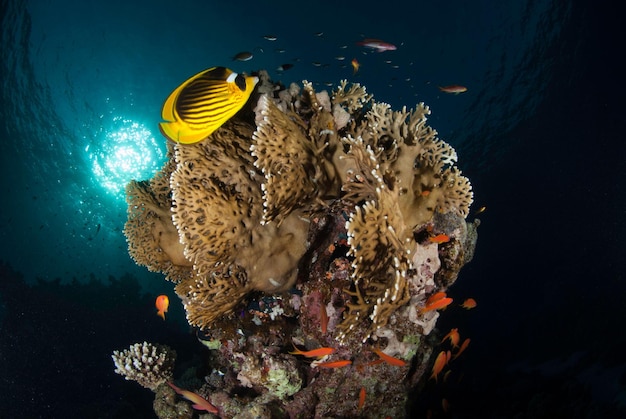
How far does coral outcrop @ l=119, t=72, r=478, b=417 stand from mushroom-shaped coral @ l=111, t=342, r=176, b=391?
6.18 feet

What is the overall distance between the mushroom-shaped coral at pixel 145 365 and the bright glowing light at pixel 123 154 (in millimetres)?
25770

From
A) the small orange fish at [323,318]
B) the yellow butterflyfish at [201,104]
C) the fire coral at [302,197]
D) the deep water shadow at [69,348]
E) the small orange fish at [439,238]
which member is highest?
the yellow butterflyfish at [201,104]

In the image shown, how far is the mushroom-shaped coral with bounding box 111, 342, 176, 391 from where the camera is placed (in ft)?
19.9

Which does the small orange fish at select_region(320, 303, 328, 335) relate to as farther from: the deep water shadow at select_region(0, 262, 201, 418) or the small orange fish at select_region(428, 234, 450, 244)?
the deep water shadow at select_region(0, 262, 201, 418)

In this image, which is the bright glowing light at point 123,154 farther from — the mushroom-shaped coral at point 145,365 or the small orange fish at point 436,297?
the small orange fish at point 436,297

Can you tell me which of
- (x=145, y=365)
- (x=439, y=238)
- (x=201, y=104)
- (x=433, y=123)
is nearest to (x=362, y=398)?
(x=439, y=238)

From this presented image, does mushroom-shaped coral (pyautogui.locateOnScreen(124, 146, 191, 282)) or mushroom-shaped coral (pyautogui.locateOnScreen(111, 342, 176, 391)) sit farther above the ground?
mushroom-shaped coral (pyautogui.locateOnScreen(124, 146, 191, 282))

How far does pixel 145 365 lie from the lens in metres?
6.12

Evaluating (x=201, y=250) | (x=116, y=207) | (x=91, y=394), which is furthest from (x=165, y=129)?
(x=116, y=207)

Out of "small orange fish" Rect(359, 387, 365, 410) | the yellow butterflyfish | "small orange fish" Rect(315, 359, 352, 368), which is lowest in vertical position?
"small orange fish" Rect(359, 387, 365, 410)

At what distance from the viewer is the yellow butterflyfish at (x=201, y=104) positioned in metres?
2.17

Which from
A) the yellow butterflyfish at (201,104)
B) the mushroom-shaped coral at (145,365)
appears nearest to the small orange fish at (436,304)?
the yellow butterflyfish at (201,104)

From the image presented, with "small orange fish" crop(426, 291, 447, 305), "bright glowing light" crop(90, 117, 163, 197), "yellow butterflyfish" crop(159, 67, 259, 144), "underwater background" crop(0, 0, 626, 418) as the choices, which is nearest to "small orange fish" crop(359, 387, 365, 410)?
"small orange fish" crop(426, 291, 447, 305)

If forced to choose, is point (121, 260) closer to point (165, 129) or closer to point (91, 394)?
point (91, 394)
